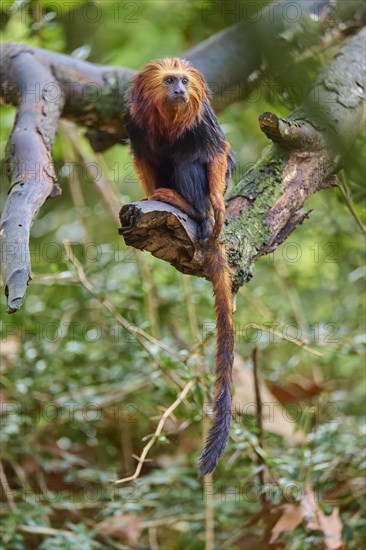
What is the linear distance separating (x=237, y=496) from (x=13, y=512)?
3.56 ft

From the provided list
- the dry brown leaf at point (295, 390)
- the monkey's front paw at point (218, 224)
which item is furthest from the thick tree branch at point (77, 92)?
the dry brown leaf at point (295, 390)

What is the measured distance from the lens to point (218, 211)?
2396 millimetres

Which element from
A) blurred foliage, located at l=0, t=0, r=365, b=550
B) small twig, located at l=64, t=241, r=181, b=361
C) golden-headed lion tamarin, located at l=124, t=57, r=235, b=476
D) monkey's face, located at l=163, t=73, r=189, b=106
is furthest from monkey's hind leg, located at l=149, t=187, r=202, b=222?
small twig, located at l=64, t=241, r=181, b=361

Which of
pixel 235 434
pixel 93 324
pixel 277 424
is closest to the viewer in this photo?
pixel 235 434

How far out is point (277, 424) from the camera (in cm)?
392

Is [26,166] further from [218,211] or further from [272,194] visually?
[272,194]

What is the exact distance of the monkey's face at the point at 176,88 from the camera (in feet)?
8.03

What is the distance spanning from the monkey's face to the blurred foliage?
346 mm

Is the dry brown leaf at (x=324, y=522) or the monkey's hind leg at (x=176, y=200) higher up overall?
the monkey's hind leg at (x=176, y=200)

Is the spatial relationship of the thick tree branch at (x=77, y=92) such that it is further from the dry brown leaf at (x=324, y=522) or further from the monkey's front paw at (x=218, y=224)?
the dry brown leaf at (x=324, y=522)

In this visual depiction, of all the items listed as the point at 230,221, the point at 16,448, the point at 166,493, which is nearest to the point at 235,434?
the point at 166,493

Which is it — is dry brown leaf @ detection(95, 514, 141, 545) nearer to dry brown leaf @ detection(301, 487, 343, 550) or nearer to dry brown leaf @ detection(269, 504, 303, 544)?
dry brown leaf @ detection(269, 504, 303, 544)

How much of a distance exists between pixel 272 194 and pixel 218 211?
271 mm

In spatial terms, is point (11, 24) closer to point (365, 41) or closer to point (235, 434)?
point (365, 41)
